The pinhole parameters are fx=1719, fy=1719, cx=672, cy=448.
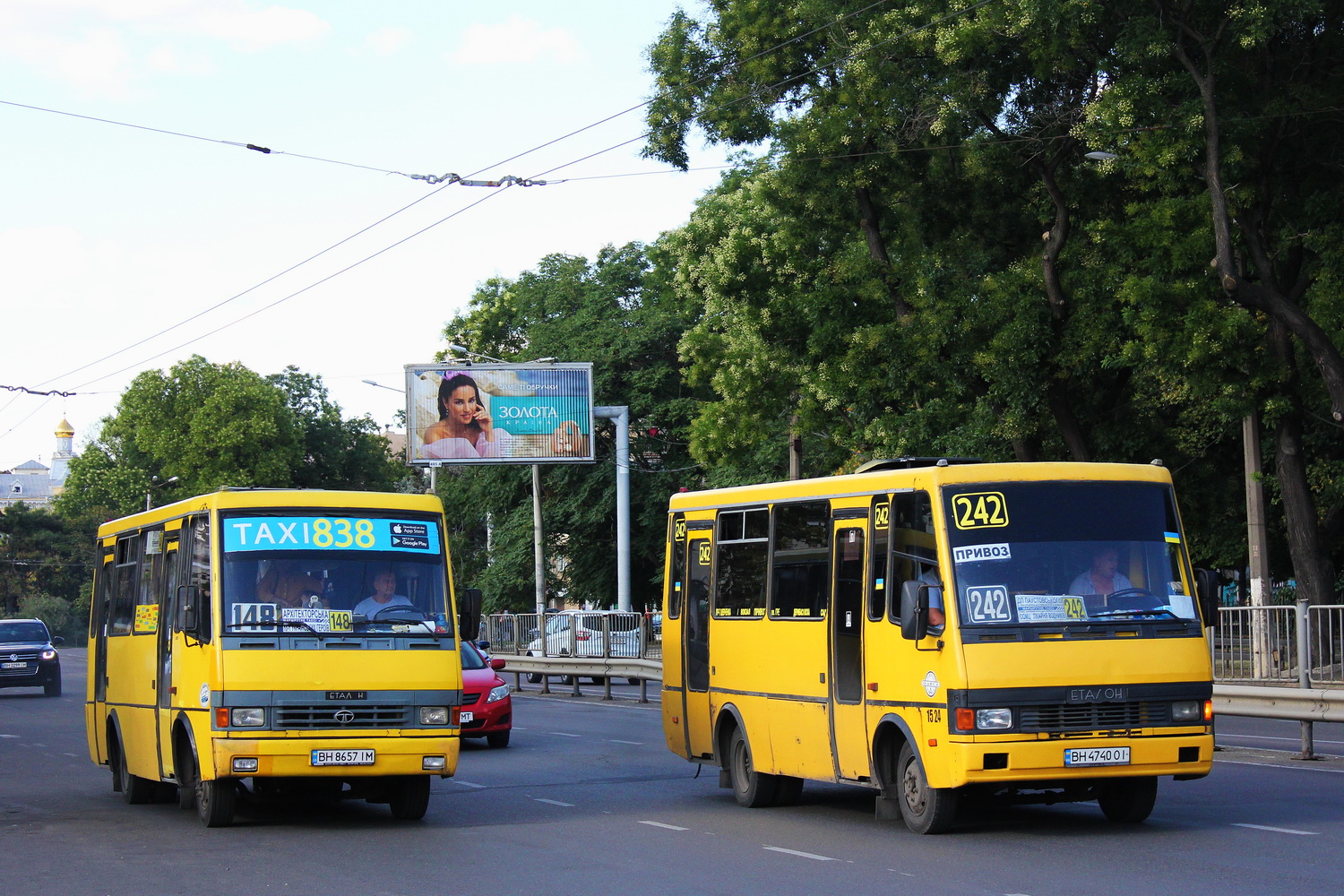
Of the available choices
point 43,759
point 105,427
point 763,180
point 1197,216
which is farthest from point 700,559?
point 105,427

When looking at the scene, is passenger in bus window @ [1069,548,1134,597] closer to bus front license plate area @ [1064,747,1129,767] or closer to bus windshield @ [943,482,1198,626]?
bus windshield @ [943,482,1198,626]

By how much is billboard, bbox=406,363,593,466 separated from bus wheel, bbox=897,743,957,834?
117ft

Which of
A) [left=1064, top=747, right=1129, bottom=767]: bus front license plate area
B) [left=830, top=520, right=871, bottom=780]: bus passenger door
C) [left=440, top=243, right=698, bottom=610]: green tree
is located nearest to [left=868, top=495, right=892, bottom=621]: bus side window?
[left=830, top=520, right=871, bottom=780]: bus passenger door

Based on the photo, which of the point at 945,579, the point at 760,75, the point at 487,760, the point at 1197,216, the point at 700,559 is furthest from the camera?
the point at 760,75

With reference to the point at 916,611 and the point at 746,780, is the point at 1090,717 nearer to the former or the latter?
the point at 916,611

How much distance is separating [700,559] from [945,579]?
4277 millimetres

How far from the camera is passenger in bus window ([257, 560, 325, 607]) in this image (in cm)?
1292

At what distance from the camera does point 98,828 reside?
13.2 meters

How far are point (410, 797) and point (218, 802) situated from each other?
1.47m

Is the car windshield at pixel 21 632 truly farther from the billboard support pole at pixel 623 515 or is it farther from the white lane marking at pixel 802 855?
the white lane marking at pixel 802 855

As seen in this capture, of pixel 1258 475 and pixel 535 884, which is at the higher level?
pixel 1258 475

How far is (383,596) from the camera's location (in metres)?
13.1

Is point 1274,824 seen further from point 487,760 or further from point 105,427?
point 105,427

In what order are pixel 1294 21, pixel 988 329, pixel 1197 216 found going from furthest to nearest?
pixel 988 329 < pixel 1197 216 < pixel 1294 21
